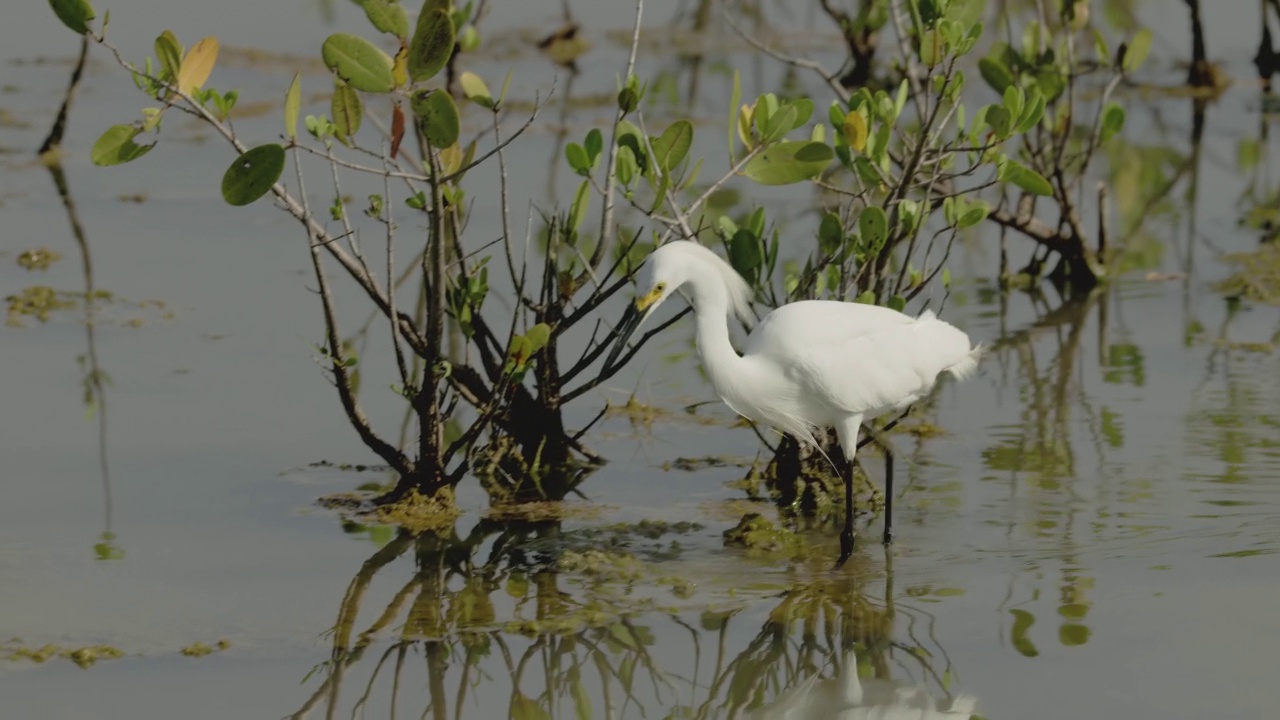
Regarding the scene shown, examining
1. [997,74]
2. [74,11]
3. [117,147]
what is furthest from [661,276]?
[997,74]

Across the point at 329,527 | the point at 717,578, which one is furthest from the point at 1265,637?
the point at 329,527

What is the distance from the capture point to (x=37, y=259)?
8117mm

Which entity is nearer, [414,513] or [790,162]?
[790,162]

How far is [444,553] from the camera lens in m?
5.11

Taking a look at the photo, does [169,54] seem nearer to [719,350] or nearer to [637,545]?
[719,350]

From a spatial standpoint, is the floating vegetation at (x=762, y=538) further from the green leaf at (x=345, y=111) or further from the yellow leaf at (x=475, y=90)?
the green leaf at (x=345, y=111)

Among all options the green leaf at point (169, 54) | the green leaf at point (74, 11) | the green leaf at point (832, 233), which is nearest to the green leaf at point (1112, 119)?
the green leaf at point (832, 233)

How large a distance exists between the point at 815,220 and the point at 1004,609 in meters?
5.14

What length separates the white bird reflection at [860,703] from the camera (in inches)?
160

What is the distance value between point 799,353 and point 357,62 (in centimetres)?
141

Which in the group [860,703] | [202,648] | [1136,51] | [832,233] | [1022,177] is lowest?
[860,703]

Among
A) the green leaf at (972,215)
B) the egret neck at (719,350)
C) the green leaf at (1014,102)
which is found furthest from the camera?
the green leaf at (972,215)

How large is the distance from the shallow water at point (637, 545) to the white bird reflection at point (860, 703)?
0.11ft

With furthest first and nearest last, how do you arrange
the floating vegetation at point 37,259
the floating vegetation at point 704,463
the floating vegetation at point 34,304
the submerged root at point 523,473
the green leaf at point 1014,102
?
the floating vegetation at point 37,259 → the floating vegetation at point 34,304 → the floating vegetation at point 704,463 → the submerged root at point 523,473 → the green leaf at point 1014,102
